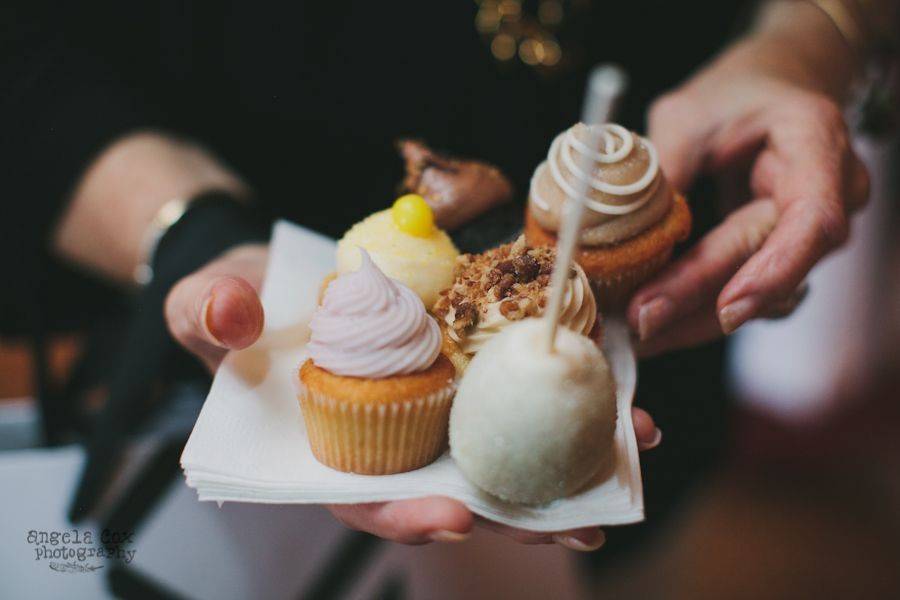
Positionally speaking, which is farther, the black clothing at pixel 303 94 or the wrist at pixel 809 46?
the wrist at pixel 809 46

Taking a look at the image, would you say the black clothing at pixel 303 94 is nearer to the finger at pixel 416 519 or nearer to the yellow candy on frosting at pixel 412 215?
the yellow candy on frosting at pixel 412 215

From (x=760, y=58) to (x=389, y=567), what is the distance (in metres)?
1.51

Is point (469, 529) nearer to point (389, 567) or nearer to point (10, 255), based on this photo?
point (389, 567)

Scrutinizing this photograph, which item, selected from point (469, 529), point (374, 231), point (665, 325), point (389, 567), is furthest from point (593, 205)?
point (389, 567)

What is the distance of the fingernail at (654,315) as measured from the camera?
4.68ft

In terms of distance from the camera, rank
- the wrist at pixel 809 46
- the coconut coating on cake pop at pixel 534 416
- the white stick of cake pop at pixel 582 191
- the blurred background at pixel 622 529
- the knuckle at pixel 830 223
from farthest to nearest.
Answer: the wrist at pixel 809 46
the knuckle at pixel 830 223
the blurred background at pixel 622 529
the coconut coating on cake pop at pixel 534 416
the white stick of cake pop at pixel 582 191

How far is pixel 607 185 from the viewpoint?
4.57ft

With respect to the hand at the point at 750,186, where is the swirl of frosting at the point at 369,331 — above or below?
above

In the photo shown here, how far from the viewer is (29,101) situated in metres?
1.87

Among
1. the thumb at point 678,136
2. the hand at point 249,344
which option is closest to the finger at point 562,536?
the hand at point 249,344

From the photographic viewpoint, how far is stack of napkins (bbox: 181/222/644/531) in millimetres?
1075

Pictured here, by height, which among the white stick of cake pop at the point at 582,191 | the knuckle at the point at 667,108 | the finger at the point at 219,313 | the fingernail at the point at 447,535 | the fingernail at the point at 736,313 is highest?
the white stick of cake pop at the point at 582,191

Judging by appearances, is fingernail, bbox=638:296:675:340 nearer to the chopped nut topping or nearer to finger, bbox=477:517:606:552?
the chopped nut topping

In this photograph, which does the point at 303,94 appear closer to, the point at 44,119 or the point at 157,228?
the point at 157,228
